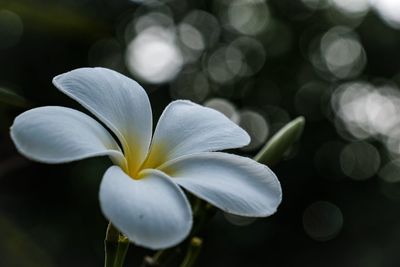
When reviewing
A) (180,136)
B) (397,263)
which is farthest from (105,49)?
(180,136)

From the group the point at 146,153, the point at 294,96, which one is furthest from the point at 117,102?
the point at 294,96

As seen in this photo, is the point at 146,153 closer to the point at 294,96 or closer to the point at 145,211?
the point at 145,211

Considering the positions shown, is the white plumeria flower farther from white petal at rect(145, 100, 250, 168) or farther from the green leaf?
the green leaf

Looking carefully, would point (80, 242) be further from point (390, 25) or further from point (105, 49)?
point (390, 25)

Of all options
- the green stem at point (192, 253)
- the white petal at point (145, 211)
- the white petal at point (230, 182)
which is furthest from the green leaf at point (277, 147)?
the white petal at point (145, 211)

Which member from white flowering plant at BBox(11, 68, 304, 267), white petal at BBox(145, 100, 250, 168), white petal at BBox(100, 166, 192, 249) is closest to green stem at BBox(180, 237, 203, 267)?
white flowering plant at BBox(11, 68, 304, 267)

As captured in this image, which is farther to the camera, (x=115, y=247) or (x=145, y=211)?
(x=115, y=247)
